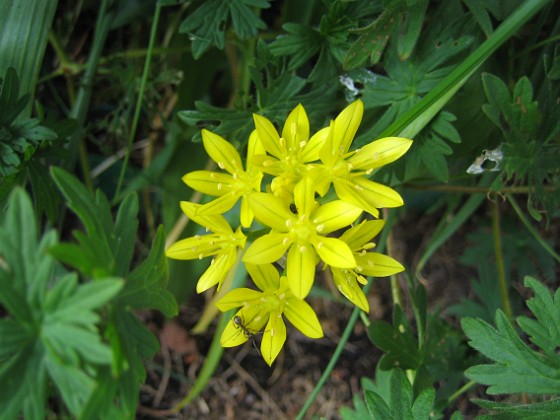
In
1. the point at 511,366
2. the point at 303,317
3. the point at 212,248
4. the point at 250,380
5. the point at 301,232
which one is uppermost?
the point at 301,232

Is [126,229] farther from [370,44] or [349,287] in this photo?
[370,44]

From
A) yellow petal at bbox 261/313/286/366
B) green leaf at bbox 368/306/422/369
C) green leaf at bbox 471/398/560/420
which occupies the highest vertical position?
yellow petal at bbox 261/313/286/366

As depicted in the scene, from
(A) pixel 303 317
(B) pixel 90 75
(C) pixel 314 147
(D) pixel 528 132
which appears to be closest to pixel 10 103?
(B) pixel 90 75

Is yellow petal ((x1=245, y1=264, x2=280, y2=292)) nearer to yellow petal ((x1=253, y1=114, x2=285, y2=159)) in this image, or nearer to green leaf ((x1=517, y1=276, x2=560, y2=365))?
yellow petal ((x1=253, y1=114, x2=285, y2=159))

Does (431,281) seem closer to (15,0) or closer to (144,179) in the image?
(144,179)

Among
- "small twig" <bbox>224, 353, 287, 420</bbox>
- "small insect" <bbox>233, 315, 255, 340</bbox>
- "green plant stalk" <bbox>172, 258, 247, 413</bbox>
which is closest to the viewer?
"small insect" <bbox>233, 315, 255, 340</bbox>

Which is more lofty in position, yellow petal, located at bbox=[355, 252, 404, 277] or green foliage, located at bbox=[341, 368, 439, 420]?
yellow petal, located at bbox=[355, 252, 404, 277]

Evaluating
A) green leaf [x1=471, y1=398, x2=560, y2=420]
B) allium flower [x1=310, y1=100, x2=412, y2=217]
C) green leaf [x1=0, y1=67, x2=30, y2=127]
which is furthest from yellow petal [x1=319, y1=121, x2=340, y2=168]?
green leaf [x1=0, y1=67, x2=30, y2=127]

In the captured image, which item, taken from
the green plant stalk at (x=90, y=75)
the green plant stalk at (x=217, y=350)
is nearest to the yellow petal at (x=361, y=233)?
the green plant stalk at (x=217, y=350)
